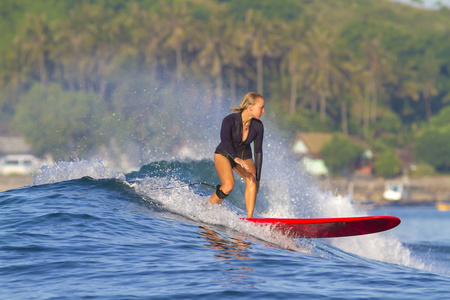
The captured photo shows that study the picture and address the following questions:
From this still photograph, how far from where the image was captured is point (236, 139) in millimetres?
8758

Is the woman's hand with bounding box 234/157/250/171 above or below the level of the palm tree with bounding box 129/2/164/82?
below

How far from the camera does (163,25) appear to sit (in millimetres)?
79562

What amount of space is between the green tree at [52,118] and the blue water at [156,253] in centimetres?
3268

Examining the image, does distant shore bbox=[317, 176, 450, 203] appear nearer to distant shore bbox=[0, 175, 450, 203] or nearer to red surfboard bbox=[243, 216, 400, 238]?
distant shore bbox=[0, 175, 450, 203]

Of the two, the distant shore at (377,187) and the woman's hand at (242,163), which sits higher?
the distant shore at (377,187)

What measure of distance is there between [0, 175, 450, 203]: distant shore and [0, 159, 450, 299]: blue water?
151 feet

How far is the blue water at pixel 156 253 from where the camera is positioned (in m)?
6.26

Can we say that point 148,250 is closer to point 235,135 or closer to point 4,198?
point 235,135

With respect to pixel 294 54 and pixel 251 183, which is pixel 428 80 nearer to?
pixel 294 54

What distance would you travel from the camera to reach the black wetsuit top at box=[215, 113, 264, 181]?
8.60 metres

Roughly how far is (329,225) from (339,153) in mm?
60377

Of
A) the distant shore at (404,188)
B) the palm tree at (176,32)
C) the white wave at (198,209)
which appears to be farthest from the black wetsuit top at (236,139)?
the palm tree at (176,32)

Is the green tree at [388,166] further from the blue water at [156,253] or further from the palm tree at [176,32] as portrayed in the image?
the blue water at [156,253]

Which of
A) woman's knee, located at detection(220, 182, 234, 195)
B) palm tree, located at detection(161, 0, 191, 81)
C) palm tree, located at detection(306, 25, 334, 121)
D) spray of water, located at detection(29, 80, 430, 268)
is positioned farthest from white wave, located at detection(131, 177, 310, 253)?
palm tree, located at detection(306, 25, 334, 121)
